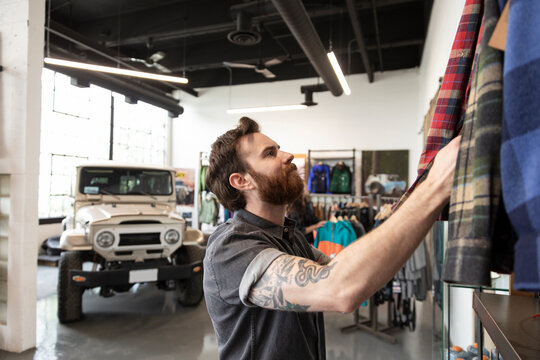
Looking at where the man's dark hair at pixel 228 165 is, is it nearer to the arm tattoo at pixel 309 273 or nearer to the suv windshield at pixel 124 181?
the arm tattoo at pixel 309 273

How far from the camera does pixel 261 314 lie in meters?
1.23

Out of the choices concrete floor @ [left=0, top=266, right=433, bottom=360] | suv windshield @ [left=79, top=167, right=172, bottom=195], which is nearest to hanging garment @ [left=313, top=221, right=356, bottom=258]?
concrete floor @ [left=0, top=266, right=433, bottom=360]

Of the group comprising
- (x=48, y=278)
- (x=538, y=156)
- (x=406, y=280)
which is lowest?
(x=48, y=278)

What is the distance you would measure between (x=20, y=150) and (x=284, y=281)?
364cm

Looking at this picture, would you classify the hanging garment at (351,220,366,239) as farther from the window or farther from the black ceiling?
the window

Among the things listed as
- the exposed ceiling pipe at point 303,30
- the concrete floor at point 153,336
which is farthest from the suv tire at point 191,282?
the exposed ceiling pipe at point 303,30

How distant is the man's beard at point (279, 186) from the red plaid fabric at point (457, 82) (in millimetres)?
710

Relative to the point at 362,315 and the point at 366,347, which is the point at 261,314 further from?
the point at 362,315

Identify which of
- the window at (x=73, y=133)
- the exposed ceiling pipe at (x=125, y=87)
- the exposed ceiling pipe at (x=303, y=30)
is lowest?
the window at (x=73, y=133)

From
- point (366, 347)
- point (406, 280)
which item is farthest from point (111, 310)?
point (406, 280)

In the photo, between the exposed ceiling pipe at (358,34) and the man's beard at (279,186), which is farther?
the exposed ceiling pipe at (358,34)

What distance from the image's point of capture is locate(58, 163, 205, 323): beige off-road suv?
4.14m

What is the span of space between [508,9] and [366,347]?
3.86 m

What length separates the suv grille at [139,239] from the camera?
4359 millimetres
